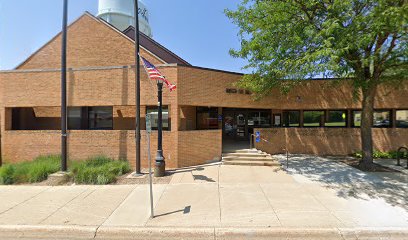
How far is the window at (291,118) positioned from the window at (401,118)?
560 cm

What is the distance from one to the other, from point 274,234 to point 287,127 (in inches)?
400

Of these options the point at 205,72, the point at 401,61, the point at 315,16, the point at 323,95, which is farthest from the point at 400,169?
the point at 205,72

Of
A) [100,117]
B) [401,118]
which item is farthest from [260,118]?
[100,117]

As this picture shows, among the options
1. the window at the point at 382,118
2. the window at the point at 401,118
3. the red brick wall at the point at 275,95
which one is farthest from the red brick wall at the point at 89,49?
the window at the point at 401,118

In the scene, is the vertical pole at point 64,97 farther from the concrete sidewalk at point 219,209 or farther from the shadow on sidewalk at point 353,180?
the shadow on sidewalk at point 353,180

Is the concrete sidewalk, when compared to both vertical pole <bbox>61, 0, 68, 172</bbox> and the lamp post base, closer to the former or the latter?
the lamp post base

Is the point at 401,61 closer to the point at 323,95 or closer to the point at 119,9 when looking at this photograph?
the point at 323,95

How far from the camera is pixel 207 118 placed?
504 inches

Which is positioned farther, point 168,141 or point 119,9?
point 119,9

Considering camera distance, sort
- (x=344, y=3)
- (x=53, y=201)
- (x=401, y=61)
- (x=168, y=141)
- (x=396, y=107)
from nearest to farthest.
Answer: (x=53, y=201) < (x=344, y=3) < (x=401, y=61) < (x=168, y=141) < (x=396, y=107)

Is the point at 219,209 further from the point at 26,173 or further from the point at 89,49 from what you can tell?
the point at 89,49

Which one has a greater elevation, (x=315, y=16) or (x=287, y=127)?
(x=315, y=16)

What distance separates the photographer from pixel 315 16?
332 inches

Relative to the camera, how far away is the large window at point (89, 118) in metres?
11.8
